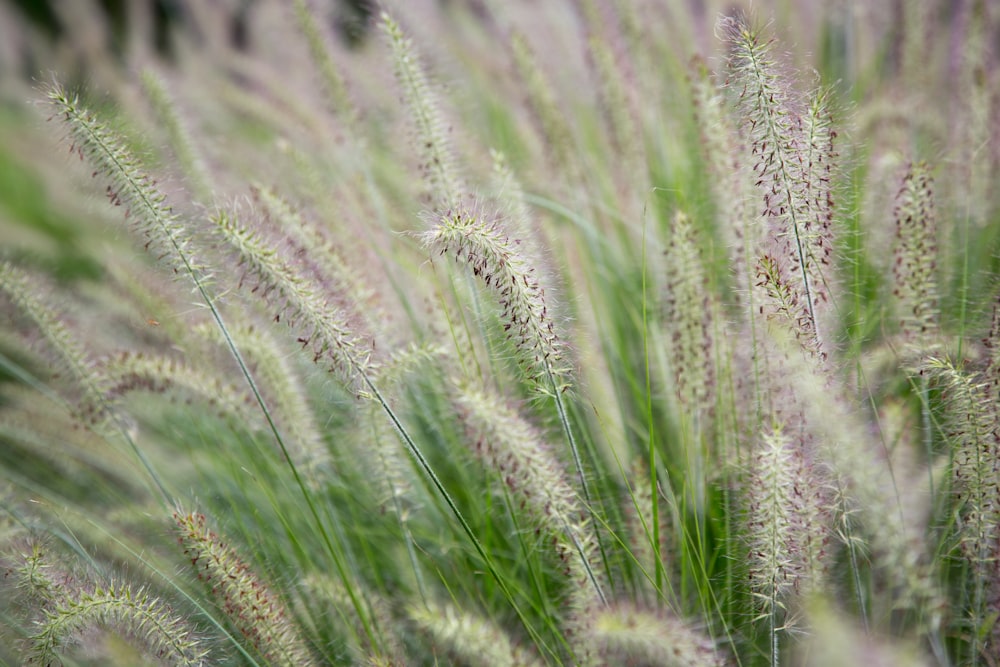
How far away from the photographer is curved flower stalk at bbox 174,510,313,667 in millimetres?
1418

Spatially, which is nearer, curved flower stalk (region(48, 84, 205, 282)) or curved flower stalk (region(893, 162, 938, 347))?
curved flower stalk (region(48, 84, 205, 282))

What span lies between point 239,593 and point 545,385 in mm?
730

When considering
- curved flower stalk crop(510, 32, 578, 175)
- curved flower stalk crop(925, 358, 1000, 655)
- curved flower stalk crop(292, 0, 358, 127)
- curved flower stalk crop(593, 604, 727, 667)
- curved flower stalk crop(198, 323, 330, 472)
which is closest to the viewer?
curved flower stalk crop(593, 604, 727, 667)

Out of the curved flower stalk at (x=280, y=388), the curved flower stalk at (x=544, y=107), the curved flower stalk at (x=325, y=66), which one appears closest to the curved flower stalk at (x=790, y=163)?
the curved flower stalk at (x=544, y=107)

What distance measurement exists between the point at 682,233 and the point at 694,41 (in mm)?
1915

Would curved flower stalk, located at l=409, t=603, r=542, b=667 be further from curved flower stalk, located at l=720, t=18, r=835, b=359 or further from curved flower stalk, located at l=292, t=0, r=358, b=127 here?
curved flower stalk, located at l=292, t=0, r=358, b=127

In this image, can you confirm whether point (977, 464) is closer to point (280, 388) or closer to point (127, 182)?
point (280, 388)

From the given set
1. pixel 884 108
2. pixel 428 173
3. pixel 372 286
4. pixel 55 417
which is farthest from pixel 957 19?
pixel 55 417

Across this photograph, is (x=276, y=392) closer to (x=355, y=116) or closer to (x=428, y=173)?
(x=428, y=173)

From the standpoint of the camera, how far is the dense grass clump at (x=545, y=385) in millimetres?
1372

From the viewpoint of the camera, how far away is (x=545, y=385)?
141cm

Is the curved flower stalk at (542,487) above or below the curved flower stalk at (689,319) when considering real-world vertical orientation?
below

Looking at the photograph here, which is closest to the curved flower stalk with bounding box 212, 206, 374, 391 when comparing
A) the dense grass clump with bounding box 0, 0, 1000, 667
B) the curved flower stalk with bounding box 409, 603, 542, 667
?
the dense grass clump with bounding box 0, 0, 1000, 667

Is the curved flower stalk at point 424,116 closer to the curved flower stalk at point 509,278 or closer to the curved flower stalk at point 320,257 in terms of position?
the curved flower stalk at point 320,257
